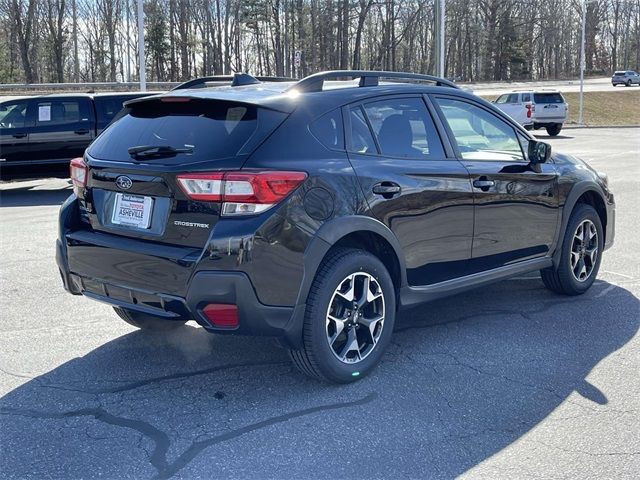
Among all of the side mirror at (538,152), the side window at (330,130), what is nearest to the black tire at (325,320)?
the side window at (330,130)

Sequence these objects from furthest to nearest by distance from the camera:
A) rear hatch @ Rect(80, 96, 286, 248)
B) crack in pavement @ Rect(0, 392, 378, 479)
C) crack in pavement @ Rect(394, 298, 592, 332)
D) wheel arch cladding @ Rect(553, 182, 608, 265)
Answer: wheel arch cladding @ Rect(553, 182, 608, 265) < crack in pavement @ Rect(394, 298, 592, 332) < rear hatch @ Rect(80, 96, 286, 248) < crack in pavement @ Rect(0, 392, 378, 479)

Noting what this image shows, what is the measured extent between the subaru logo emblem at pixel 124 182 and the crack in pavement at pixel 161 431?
4.00 ft

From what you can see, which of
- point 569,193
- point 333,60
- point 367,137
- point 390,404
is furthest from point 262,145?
point 333,60

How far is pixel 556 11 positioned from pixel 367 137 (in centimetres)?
9556

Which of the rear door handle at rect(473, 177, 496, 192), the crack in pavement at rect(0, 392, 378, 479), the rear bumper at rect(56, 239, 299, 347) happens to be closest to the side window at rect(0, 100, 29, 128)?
the rear bumper at rect(56, 239, 299, 347)

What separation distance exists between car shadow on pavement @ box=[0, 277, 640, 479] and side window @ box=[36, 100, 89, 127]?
8.95 meters

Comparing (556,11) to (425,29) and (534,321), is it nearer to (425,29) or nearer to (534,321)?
(425,29)

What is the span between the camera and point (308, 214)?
12.8ft

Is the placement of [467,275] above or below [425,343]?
above

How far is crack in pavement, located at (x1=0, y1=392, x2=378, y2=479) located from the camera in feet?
10.9

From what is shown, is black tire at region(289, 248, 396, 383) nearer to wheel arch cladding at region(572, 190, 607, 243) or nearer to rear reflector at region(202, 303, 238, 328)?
rear reflector at region(202, 303, 238, 328)

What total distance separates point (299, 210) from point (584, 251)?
10.7 ft

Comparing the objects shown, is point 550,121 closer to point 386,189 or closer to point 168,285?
point 386,189

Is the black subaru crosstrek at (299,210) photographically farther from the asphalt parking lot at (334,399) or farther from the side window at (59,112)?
the side window at (59,112)
